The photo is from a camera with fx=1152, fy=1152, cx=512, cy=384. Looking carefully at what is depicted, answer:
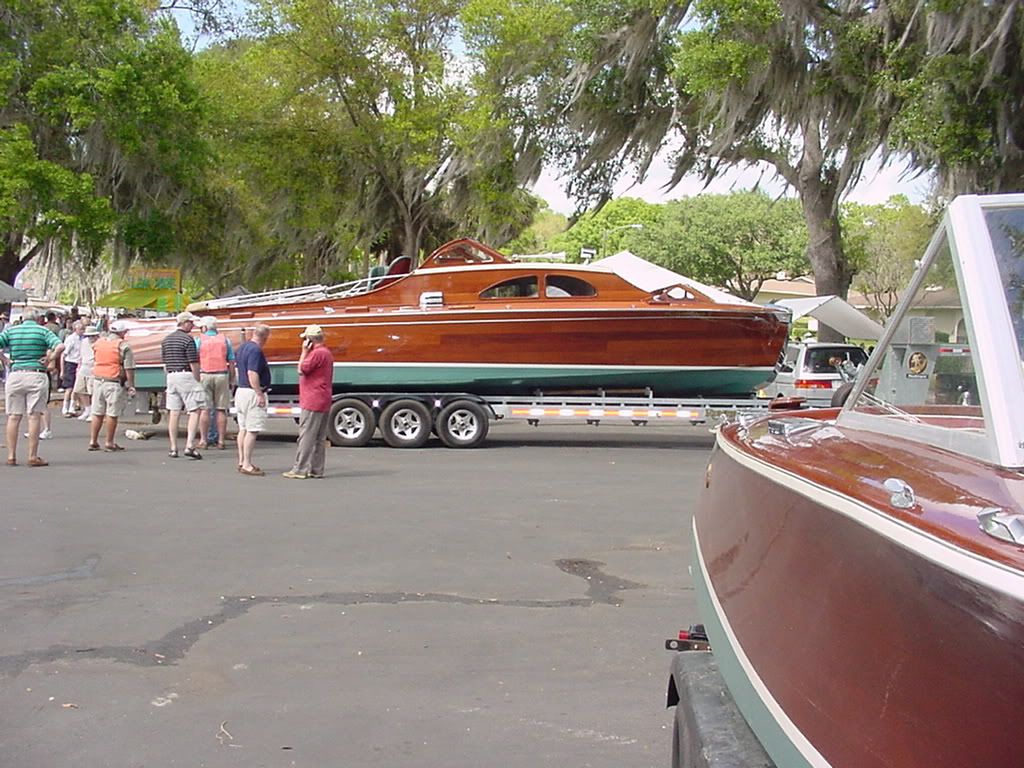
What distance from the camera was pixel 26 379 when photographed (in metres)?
13.0

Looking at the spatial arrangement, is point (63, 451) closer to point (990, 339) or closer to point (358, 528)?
point (358, 528)

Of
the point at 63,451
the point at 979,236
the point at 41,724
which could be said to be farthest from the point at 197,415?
the point at 979,236

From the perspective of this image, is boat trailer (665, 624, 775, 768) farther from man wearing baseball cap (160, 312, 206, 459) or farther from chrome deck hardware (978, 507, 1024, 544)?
man wearing baseball cap (160, 312, 206, 459)

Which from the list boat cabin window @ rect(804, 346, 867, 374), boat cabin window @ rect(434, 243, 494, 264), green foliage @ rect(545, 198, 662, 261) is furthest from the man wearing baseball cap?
green foliage @ rect(545, 198, 662, 261)

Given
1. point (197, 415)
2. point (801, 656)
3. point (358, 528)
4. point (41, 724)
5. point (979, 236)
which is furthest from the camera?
point (197, 415)

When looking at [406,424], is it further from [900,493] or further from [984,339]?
[900,493]

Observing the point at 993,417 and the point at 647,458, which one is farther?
the point at 647,458

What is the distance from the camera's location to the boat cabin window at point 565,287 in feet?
53.4

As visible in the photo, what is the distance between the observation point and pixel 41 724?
4.79 metres

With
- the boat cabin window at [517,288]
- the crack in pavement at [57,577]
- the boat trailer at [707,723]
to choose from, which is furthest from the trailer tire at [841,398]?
the boat cabin window at [517,288]

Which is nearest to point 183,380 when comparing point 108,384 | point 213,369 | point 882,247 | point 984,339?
point 108,384

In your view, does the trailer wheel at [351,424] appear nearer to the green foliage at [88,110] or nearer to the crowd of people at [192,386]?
the crowd of people at [192,386]

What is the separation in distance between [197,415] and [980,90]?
11.9 metres

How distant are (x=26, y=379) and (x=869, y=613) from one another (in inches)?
496
